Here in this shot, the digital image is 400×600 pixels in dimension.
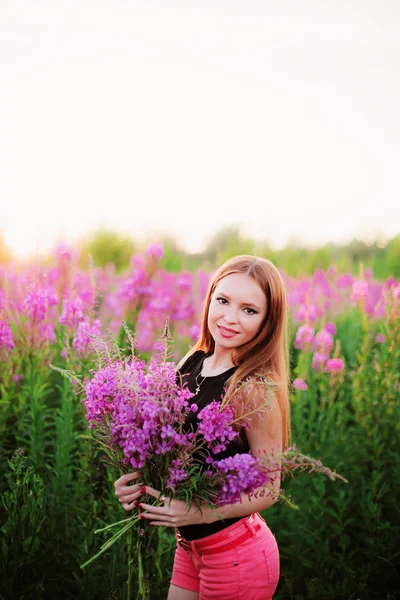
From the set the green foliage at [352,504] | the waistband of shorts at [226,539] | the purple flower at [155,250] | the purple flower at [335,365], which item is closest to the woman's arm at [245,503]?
the waistband of shorts at [226,539]

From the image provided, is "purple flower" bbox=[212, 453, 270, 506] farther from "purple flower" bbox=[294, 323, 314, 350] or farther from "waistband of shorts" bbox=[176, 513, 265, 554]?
"purple flower" bbox=[294, 323, 314, 350]

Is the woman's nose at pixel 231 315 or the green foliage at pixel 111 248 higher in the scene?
the woman's nose at pixel 231 315

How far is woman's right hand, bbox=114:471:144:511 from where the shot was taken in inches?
71.8

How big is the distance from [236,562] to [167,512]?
462 millimetres

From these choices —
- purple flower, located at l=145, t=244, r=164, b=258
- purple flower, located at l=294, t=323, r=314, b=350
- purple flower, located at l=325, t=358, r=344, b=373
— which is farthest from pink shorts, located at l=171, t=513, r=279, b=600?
purple flower, located at l=145, t=244, r=164, b=258

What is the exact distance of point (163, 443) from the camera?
166 centimetres

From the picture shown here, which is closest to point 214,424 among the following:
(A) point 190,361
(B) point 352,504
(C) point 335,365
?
(A) point 190,361

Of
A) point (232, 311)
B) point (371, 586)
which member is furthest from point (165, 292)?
point (232, 311)

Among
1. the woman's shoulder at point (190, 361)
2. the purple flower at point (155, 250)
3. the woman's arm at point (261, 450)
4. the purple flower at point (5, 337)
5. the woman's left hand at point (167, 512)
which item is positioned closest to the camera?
the woman's left hand at point (167, 512)

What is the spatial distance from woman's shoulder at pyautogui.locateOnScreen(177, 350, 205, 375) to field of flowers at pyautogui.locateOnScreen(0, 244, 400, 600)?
0.34 m

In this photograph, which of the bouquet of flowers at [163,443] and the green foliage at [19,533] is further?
the green foliage at [19,533]

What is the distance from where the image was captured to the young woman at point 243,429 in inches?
79.3

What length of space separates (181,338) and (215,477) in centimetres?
503

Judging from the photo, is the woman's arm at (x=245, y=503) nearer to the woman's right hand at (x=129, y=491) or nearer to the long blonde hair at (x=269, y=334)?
the woman's right hand at (x=129, y=491)
